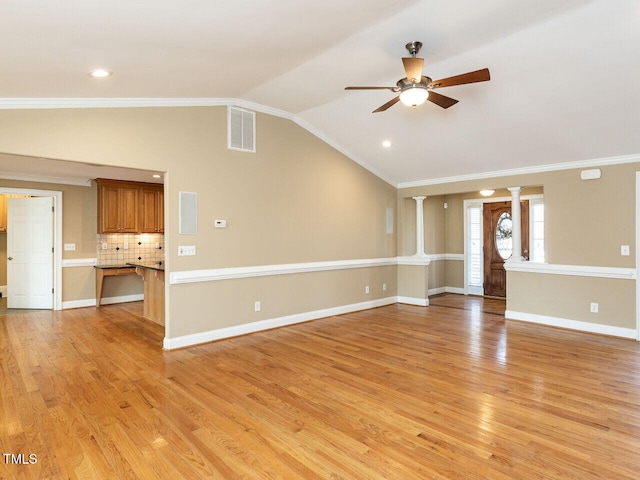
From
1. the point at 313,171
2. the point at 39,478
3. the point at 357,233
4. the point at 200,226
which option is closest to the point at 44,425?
the point at 39,478

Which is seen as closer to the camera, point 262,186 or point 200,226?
point 200,226

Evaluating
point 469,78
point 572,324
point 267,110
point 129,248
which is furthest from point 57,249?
point 572,324

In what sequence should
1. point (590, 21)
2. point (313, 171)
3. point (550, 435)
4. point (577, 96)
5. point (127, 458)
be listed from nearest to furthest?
point (127, 458) → point (550, 435) → point (590, 21) → point (577, 96) → point (313, 171)

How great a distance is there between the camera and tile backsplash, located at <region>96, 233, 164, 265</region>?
7555mm

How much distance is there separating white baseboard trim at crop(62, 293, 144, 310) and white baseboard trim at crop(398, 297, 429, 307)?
550 centimetres

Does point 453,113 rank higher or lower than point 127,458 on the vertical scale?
higher

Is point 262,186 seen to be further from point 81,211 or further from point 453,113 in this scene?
point 81,211

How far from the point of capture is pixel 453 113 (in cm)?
487

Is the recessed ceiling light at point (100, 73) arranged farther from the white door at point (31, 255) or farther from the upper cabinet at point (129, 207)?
the white door at point (31, 255)

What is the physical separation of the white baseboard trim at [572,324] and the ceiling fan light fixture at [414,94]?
4.18 meters

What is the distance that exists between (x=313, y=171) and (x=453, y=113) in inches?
88.7

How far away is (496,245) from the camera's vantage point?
8195 mm

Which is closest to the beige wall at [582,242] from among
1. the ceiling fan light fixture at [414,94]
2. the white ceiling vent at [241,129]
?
the ceiling fan light fixture at [414,94]

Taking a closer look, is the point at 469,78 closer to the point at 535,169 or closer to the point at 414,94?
the point at 414,94
